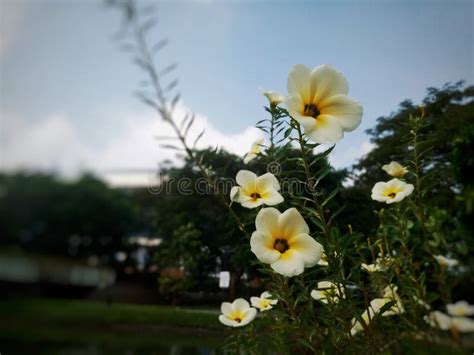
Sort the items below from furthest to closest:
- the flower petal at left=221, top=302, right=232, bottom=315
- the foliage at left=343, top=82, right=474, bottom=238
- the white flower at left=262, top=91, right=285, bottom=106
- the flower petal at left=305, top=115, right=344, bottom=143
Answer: the foliage at left=343, top=82, right=474, bottom=238
the flower petal at left=221, top=302, right=232, bottom=315
the white flower at left=262, top=91, right=285, bottom=106
the flower petal at left=305, top=115, right=344, bottom=143

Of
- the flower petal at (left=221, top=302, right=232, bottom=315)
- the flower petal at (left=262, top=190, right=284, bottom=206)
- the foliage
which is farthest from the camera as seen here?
the foliage

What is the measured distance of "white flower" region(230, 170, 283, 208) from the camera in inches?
33.9

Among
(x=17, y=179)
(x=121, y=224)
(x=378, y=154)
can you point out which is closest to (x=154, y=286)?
(x=121, y=224)

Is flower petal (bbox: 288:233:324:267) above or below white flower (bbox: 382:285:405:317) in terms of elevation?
above

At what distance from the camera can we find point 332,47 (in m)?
1.51

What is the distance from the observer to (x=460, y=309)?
4.15ft

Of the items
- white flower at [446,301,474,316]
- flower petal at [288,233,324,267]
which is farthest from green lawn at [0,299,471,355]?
flower petal at [288,233,324,267]

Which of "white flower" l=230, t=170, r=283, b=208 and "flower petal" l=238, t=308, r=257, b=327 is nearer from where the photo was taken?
"white flower" l=230, t=170, r=283, b=208

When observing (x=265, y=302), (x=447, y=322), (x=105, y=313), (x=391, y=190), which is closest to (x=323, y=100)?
(x=391, y=190)

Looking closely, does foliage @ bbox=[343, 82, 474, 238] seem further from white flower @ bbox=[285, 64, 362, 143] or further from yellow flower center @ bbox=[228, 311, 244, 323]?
white flower @ bbox=[285, 64, 362, 143]

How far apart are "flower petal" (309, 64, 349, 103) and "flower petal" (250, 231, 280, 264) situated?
0.94 ft

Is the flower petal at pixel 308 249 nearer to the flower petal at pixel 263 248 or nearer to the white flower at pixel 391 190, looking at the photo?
the flower petal at pixel 263 248

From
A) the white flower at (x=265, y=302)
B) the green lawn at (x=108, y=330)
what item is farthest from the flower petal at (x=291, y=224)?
the green lawn at (x=108, y=330)

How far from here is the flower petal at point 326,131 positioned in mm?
668
